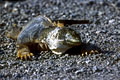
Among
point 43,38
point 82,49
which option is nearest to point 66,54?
point 82,49

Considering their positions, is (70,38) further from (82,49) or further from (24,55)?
(24,55)

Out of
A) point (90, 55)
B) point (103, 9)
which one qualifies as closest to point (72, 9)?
point (103, 9)

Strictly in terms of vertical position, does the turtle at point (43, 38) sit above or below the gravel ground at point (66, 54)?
above

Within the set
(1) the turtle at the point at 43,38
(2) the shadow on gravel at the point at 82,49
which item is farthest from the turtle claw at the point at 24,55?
(2) the shadow on gravel at the point at 82,49

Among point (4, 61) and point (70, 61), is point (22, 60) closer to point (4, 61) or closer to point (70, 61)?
point (4, 61)

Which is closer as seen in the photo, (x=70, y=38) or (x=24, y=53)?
(x=70, y=38)

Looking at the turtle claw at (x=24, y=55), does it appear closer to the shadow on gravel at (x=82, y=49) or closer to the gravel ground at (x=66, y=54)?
the gravel ground at (x=66, y=54)
